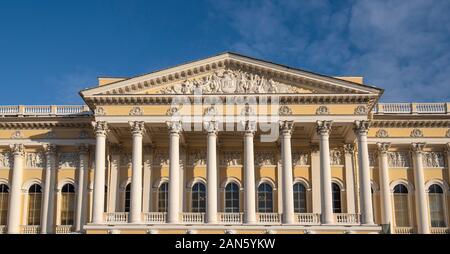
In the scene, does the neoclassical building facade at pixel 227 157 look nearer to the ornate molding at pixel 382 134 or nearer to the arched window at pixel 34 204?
the arched window at pixel 34 204

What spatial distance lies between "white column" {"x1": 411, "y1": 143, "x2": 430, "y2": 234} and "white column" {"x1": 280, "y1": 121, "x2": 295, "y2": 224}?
29.4 ft

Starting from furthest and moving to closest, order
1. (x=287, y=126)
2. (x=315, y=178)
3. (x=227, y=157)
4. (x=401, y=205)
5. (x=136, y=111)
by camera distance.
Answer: (x=401, y=205)
(x=227, y=157)
(x=315, y=178)
(x=136, y=111)
(x=287, y=126)

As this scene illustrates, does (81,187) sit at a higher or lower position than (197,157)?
lower

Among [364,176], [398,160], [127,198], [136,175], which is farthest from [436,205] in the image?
[127,198]

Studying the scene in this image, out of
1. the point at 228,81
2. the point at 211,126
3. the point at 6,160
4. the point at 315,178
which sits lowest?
the point at 315,178

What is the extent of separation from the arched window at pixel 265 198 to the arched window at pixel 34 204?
1354 cm

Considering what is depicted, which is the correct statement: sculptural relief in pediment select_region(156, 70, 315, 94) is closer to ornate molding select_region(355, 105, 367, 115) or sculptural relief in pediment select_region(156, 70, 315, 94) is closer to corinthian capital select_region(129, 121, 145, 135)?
corinthian capital select_region(129, 121, 145, 135)

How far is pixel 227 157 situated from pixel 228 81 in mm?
5496

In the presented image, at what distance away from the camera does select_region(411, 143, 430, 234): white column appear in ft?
121

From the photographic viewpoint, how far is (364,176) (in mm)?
33250

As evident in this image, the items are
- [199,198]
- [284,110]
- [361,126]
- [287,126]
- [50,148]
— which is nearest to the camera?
[361,126]

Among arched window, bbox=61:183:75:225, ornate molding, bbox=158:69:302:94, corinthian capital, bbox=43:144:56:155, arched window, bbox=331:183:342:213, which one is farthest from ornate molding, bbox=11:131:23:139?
arched window, bbox=331:183:342:213

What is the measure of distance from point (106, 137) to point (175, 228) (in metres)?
7.08

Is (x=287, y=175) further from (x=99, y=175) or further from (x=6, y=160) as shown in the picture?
(x=6, y=160)
